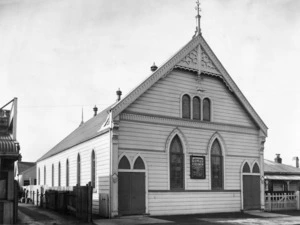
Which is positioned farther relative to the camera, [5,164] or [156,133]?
[156,133]

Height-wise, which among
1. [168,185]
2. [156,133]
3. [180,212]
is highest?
[156,133]

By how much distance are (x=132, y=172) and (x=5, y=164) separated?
7.20 meters

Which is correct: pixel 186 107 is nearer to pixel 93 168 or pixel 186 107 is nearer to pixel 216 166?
pixel 216 166

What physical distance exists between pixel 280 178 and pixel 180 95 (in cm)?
1963

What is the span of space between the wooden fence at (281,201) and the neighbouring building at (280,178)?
8354mm

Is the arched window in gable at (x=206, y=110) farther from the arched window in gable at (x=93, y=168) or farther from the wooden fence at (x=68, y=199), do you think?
the wooden fence at (x=68, y=199)

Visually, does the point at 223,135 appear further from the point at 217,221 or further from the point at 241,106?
the point at 217,221

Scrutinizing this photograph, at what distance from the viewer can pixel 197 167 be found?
25.8 metres

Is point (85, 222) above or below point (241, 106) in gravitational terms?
below

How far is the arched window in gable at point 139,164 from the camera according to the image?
23.4m

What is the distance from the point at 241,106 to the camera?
28719 millimetres

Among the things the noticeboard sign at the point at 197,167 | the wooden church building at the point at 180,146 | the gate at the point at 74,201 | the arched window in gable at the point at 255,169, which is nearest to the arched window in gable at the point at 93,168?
the wooden church building at the point at 180,146

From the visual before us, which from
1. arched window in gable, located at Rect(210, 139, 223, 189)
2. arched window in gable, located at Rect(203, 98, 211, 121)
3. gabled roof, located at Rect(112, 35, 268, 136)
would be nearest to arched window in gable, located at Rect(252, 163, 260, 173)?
gabled roof, located at Rect(112, 35, 268, 136)

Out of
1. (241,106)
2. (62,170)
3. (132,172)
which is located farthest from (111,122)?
(62,170)
